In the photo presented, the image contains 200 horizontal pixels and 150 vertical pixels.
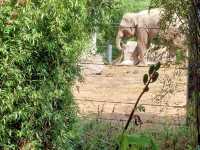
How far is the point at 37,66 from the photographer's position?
427cm

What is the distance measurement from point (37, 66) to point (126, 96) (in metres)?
5.27

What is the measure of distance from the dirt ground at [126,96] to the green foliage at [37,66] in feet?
4.74

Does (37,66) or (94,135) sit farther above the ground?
(37,66)

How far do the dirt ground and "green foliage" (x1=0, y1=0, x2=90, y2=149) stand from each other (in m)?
1.45

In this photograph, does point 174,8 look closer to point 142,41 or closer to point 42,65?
point 42,65

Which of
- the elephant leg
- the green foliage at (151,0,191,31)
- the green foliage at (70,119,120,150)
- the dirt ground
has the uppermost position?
the green foliage at (151,0,191,31)

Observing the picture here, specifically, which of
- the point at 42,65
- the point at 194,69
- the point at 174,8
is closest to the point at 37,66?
the point at 42,65

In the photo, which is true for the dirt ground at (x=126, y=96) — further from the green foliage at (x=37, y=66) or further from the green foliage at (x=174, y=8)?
the green foliage at (x=37, y=66)

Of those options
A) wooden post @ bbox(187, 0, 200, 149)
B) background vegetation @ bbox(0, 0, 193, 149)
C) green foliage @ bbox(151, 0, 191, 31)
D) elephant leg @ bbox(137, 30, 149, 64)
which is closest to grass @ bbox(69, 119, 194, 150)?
wooden post @ bbox(187, 0, 200, 149)

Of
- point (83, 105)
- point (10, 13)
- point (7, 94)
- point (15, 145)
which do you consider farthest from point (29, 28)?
point (83, 105)

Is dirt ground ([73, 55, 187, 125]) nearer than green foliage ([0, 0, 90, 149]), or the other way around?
green foliage ([0, 0, 90, 149])

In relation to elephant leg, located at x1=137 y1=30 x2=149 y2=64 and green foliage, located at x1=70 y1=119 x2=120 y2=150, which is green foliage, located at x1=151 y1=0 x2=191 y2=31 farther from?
elephant leg, located at x1=137 y1=30 x2=149 y2=64

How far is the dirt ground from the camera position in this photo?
23.2ft

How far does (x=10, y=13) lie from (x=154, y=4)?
4.80 feet
